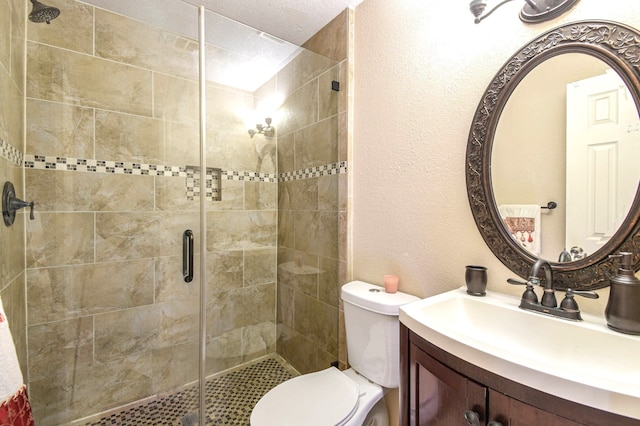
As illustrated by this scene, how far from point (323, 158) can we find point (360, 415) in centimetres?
138

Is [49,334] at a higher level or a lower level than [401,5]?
lower

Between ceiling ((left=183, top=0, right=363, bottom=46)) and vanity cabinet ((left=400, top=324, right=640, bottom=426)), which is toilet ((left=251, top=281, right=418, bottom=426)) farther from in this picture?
ceiling ((left=183, top=0, right=363, bottom=46))

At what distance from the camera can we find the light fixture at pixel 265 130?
6.28 feet

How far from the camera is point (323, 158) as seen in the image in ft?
5.99

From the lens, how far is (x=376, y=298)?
1.28 meters

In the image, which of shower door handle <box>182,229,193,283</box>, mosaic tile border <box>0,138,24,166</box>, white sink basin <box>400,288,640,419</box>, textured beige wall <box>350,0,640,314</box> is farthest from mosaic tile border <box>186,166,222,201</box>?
white sink basin <box>400,288,640,419</box>

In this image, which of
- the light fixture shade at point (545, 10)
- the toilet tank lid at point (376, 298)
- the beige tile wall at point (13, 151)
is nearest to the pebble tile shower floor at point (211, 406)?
the beige tile wall at point (13, 151)

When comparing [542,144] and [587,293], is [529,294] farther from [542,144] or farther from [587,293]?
[542,144]

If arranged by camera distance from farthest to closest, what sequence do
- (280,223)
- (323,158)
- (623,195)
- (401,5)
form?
(280,223), (323,158), (401,5), (623,195)

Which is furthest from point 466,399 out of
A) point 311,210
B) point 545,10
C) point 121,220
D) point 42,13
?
point 42,13

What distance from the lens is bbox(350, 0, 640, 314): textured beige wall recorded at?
107 centimetres

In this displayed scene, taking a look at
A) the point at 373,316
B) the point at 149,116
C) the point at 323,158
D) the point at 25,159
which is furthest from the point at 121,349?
the point at 323,158

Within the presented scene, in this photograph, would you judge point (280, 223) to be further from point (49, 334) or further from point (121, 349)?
point (49, 334)

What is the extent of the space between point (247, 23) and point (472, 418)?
227 cm
